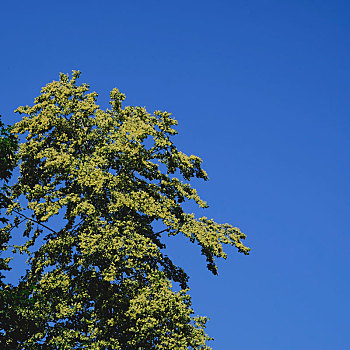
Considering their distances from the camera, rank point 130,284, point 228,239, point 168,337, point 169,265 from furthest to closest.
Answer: point 169,265 → point 228,239 → point 130,284 → point 168,337

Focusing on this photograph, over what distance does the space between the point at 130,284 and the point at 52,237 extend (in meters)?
4.62

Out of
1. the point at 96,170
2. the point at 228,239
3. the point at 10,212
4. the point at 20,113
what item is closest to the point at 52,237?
the point at 10,212

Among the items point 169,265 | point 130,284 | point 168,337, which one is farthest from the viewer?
point 169,265

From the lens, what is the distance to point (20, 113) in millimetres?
24953

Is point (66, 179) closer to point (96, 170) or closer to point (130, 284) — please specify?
point (96, 170)

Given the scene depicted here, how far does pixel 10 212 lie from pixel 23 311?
4.37m

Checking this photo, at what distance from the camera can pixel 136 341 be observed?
19891mm

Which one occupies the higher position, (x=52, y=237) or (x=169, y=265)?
(x=52, y=237)

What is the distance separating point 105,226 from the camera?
2138cm

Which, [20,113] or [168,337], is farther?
[20,113]

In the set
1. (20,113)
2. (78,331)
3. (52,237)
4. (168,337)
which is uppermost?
(20,113)

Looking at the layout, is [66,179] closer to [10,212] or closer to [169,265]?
[10,212]

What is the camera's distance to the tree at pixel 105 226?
795 inches

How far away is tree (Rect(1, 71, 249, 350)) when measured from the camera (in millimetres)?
20188
